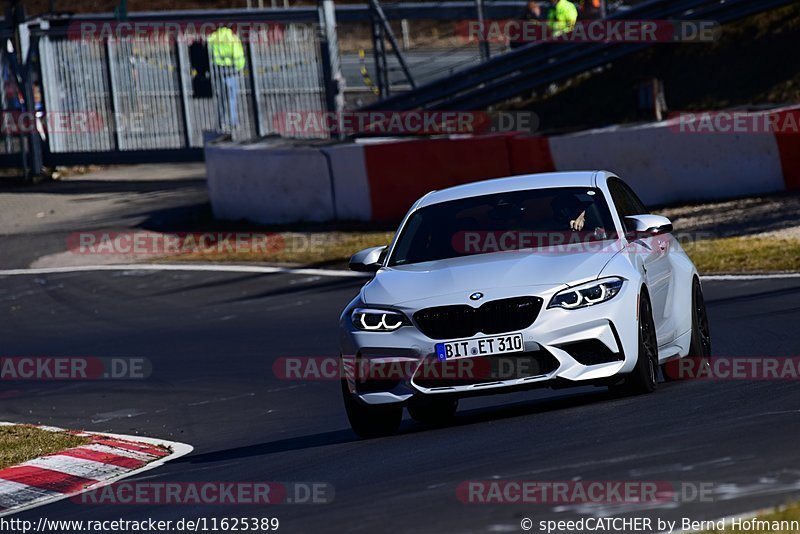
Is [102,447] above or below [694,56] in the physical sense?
below

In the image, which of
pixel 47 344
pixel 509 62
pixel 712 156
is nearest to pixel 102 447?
pixel 47 344

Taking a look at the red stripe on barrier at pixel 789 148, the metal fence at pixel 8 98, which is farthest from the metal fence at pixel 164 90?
the red stripe on barrier at pixel 789 148

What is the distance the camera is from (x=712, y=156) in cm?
2083

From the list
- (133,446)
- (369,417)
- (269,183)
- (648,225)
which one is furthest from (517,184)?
(269,183)

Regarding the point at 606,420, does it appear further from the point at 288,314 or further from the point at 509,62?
the point at 509,62

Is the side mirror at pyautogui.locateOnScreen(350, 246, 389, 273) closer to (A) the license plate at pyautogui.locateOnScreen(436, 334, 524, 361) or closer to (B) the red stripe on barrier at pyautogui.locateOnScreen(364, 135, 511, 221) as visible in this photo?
(A) the license plate at pyautogui.locateOnScreen(436, 334, 524, 361)

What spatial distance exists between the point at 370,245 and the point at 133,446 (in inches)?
430

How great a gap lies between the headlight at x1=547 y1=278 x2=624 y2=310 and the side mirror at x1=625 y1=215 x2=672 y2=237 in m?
0.78

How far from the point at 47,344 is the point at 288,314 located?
259cm

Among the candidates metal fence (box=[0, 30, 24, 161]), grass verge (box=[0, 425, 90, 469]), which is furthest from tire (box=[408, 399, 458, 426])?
metal fence (box=[0, 30, 24, 161])

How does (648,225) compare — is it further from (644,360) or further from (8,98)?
(8,98)

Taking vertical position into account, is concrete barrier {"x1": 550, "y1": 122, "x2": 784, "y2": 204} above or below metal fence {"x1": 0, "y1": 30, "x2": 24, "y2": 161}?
below

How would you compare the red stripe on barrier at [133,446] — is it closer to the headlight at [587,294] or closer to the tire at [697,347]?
the headlight at [587,294]

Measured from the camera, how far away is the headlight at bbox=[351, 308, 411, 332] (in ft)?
29.5
